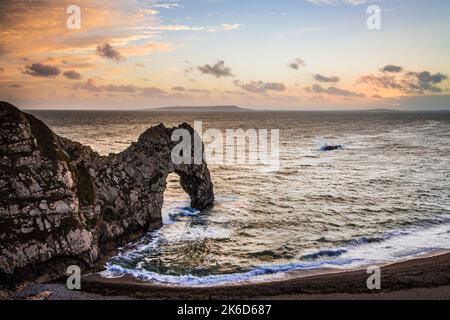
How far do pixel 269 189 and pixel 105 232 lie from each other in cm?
2418

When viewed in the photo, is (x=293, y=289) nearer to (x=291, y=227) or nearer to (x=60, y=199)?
(x=291, y=227)

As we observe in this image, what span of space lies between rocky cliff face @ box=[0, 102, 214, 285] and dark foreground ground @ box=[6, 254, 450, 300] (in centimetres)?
188

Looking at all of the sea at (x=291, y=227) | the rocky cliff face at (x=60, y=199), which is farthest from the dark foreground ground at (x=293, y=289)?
the rocky cliff face at (x=60, y=199)

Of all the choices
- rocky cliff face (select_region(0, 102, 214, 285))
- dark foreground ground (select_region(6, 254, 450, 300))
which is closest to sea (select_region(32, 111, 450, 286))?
dark foreground ground (select_region(6, 254, 450, 300))

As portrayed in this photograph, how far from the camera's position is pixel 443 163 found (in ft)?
211

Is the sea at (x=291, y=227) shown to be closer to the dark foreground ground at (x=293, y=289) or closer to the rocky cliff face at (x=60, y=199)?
the dark foreground ground at (x=293, y=289)

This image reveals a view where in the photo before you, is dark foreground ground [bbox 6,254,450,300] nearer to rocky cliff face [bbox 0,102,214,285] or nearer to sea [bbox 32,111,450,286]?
sea [bbox 32,111,450,286]

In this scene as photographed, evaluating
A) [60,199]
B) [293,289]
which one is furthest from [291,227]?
[60,199]

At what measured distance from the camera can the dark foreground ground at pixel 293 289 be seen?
67.1 feet

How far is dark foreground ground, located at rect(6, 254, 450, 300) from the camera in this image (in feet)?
67.1

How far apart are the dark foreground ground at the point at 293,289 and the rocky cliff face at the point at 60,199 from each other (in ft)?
6.17

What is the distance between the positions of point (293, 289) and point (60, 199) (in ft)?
47.8

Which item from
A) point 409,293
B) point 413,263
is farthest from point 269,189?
point 409,293

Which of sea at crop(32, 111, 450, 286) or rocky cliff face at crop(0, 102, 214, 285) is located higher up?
rocky cliff face at crop(0, 102, 214, 285)
